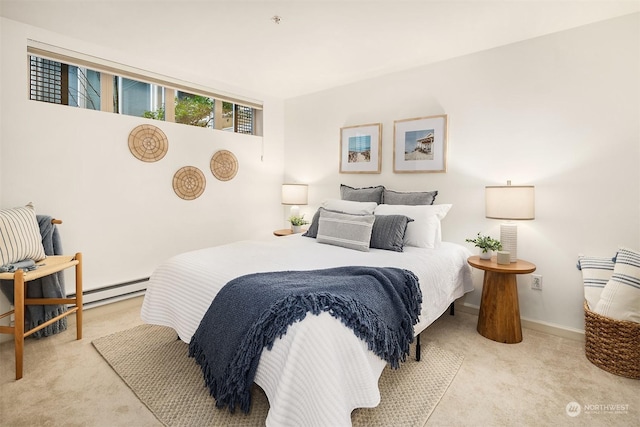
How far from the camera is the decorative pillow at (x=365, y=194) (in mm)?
3594

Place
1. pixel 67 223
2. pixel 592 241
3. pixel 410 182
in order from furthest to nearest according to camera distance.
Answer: pixel 410 182, pixel 67 223, pixel 592 241

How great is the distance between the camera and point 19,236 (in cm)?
235

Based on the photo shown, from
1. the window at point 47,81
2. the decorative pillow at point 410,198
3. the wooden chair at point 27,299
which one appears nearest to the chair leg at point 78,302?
the wooden chair at point 27,299

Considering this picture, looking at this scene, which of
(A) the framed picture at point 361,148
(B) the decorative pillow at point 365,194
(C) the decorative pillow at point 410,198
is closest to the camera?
(C) the decorative pillow at point 410,198

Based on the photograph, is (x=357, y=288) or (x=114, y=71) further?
(x=114, y=71)

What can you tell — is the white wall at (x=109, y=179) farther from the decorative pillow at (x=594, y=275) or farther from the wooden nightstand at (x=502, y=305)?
the decorative pillow at (x=594, y=275)

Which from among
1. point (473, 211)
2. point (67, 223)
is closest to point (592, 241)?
point (473, 211)

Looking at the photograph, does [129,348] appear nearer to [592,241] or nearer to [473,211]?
[473,211]

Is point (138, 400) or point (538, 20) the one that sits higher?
point (538, 20)

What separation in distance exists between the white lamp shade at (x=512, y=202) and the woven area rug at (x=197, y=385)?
1173mm

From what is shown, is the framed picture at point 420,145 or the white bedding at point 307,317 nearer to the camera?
the white bedding at point 307,317

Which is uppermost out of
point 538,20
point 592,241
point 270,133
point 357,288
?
point 538,20

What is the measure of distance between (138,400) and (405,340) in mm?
1542

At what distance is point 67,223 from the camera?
2982 mm
